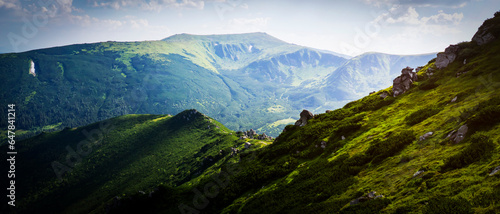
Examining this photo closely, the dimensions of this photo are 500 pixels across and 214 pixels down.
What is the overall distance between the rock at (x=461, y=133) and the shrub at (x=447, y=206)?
17272 millimetres

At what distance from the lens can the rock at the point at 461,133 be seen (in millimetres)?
36144

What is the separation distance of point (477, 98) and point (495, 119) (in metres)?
20.2

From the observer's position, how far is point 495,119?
119 feet

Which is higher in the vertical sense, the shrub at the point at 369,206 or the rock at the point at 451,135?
the rock at the point at 451,135

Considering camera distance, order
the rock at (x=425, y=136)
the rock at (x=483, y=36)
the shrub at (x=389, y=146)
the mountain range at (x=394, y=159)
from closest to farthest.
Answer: the mountain range at (x=394, y=159) < the rock at (x=425, y=136) < the shrub at (x=389, y=146) < the rock at (x=483, y=36)

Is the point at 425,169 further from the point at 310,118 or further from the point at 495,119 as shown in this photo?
the point at 310,118

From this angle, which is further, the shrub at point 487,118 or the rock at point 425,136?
the rock at point 425,136

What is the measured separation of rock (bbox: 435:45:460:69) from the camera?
84.6 m

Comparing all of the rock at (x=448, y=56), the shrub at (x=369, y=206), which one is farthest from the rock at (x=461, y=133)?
the rock at (x=448, y=56)

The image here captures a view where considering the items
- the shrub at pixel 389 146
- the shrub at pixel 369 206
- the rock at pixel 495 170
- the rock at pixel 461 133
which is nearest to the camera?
the rock at pixel 495 170

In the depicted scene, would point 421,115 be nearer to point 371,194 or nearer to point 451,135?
point 451,135

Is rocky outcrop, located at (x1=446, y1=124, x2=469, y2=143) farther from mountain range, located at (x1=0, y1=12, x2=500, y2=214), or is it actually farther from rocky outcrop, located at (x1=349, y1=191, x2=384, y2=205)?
rocky outcrop, located at (x1=349, y1=191, x2=384, y2=205)

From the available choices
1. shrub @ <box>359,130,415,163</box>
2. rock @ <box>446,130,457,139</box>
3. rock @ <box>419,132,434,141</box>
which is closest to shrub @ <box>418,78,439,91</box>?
shrub @ <box>359,130,415,163</box>

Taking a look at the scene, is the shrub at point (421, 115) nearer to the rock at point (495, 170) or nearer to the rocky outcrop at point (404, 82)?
the rocky outcrop at point (404, 82)
